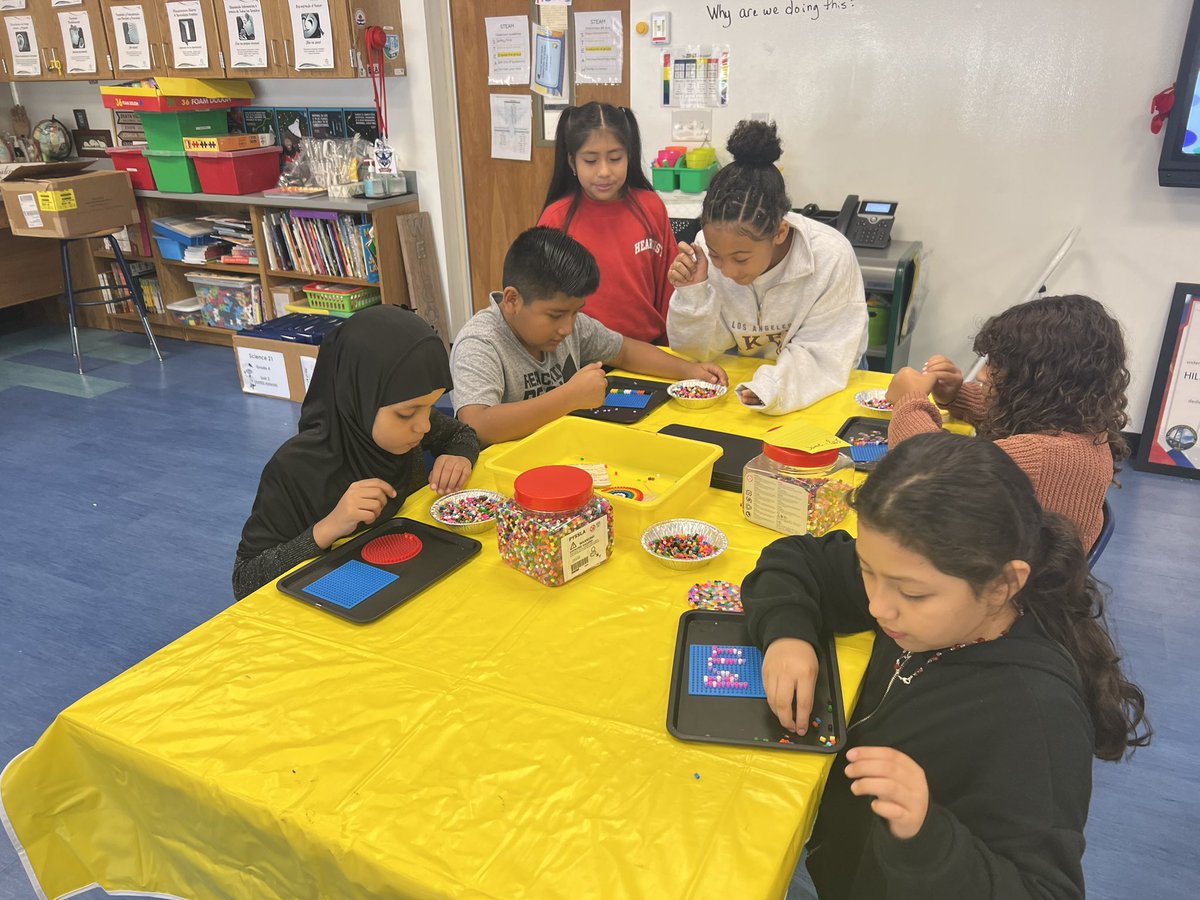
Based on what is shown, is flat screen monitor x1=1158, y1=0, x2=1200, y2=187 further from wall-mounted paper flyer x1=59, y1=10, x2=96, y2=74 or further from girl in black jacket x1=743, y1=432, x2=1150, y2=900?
wall-mounted paper flyer x1=59, y1=10, x2=96, y2=74

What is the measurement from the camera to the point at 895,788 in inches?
29.8

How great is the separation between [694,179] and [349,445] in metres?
2.38

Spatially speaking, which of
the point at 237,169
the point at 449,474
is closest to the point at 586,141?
the point at 449,474

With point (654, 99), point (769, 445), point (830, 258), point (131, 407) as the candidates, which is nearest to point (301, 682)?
point (769, 445)

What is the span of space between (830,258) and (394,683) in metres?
1.44

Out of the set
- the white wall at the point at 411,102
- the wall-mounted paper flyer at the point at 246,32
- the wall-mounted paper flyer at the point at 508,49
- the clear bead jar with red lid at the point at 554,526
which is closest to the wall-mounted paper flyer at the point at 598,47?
the wall-mounted paper flyer at the point at 508,49

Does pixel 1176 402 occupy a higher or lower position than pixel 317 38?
lower

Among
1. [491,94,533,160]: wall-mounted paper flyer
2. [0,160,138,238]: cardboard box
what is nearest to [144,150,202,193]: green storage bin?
[0,160,138,238]: cardboard box

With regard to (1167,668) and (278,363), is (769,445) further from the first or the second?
(278,363)

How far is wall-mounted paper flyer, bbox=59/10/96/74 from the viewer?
459cm

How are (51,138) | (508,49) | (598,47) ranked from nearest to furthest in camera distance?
(598,47), (508,49), (51,138)

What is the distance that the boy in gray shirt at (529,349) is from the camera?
175cm

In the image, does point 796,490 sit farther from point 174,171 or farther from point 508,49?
point 174,171

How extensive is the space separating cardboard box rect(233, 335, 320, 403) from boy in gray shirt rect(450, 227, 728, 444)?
2.28m
